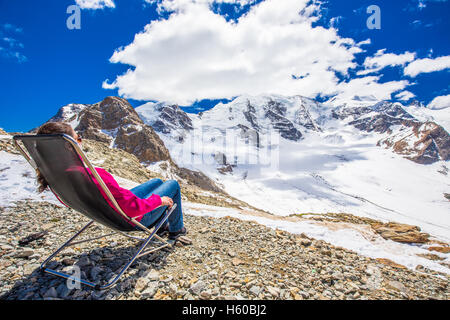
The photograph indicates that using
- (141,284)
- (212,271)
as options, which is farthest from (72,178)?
(212,271)

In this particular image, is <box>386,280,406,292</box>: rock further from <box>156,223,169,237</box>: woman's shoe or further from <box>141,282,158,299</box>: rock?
<box>156,223,169,237</box>: woman's shoe

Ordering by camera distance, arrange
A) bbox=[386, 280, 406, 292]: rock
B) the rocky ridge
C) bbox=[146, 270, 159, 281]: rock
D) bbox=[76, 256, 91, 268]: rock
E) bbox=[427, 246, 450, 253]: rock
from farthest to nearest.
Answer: the rocky ridge < bbox=[427, 246, 450, 253]: rock < bbox=[386, 280, 406, 292]: rock < bbox=[76, 256, 91, 268]: rock < bbox=[146, 270, 159, 281]: rock

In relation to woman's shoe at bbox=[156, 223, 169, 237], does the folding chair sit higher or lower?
higher

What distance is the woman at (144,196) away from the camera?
2.71 meters

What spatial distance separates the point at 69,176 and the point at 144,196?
1.42 meters

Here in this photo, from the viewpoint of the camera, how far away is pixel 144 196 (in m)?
4.02

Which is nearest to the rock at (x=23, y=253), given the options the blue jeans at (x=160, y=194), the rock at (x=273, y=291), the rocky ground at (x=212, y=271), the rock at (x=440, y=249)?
the rocky ground at (x=212, y=271)

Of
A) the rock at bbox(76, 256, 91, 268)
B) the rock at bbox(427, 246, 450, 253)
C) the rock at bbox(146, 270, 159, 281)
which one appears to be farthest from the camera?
the rock at bbox(427, 246, 450, 253)

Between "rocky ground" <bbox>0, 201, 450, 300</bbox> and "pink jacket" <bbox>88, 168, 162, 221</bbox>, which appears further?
"pink jacket" <bbox>88, 168, 162, 221</bbox>

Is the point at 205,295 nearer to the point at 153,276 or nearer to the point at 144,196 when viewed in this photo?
the point at 153,276

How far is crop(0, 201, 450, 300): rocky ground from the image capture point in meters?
2.81

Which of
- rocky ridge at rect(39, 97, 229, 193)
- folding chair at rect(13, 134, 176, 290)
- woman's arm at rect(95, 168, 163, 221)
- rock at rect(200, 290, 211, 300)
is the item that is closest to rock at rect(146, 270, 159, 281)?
folding chair at rect(13, 134, 176, 290)

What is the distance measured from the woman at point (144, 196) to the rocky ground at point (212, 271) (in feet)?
1.99
